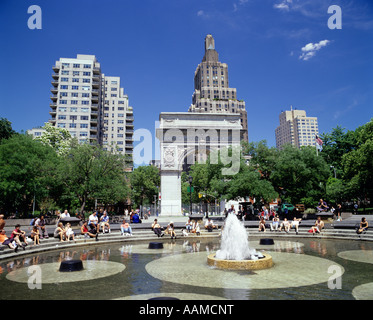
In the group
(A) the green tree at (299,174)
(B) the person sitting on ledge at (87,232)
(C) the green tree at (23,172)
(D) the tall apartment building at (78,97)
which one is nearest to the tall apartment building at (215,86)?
(D) the tall apartment building at (78,97)

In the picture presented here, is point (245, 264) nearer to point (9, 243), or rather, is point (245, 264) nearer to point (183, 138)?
point (9, 243)

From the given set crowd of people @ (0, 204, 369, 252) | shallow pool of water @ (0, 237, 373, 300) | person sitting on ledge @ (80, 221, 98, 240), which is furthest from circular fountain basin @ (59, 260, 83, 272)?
person sitting on ledge @ (80, 221, 98, 240)

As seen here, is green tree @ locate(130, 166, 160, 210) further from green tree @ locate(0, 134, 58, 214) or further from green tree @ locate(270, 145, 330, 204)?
green tree @ locate(270, 145, 330, 204)

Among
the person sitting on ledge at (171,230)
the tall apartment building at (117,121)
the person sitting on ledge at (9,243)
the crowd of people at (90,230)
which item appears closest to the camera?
the person sitting on ledge at (9,243)

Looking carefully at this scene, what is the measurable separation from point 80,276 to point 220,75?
376 feet

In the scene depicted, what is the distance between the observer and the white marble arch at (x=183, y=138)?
3888 cm

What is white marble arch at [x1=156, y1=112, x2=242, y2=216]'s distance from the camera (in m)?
38.9

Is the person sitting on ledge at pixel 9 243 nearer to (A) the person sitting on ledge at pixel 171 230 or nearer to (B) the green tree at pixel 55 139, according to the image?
(A) the person sitting on ledge at pixel 171 230

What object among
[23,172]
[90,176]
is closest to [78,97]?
[23,172]

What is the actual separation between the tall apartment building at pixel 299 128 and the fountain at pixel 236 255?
16055cm

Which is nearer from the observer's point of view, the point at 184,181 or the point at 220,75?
the point at 184,181

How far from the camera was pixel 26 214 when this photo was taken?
31.0m

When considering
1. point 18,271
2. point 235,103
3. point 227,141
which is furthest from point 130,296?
point 235,103
